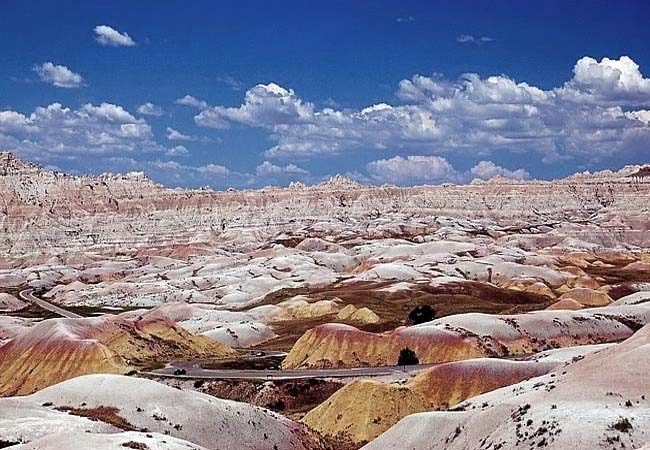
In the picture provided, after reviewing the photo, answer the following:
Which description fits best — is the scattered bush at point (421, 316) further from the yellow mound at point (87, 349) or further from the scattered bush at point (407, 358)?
the yellow mound at point (87, 349)

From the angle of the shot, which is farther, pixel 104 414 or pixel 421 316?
pixel 421 316

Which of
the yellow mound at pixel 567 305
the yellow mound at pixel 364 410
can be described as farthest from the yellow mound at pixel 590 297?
the yellow mound at pixel 364 410

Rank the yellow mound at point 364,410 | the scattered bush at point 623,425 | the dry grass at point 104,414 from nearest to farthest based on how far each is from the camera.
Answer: the scattered bush at point 623,425, the dry grass at point 104,414, the yellow mound at point 364,410

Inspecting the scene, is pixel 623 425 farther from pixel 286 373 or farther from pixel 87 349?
pixel 87 349

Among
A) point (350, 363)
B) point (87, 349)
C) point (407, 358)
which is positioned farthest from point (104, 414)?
point (350, 363)

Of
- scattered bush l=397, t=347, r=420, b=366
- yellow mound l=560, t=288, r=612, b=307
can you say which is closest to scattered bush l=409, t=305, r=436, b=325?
scattered bush l=397, t=347, r=420, b=366

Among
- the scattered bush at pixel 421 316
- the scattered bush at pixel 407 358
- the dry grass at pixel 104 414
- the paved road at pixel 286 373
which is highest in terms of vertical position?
the dry grass at pixel 104 414

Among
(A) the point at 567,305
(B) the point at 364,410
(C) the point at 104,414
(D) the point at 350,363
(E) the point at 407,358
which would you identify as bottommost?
(D) the point at 350,363

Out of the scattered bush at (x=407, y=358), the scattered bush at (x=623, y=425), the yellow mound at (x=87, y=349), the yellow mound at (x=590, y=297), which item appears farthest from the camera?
the yellow mound at (x=590, y=297)

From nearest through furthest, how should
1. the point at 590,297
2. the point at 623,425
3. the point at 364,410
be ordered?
the point at 623,425 < the point at 364,410 < the point at 590,297
